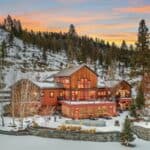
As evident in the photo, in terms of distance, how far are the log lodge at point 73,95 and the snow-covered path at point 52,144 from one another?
11.2 meters

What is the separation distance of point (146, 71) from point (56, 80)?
17.0 meters

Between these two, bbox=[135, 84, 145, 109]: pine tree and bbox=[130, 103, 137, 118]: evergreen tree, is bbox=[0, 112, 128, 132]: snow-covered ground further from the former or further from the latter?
bbox=[135, 84, 145, 109]: pine tree

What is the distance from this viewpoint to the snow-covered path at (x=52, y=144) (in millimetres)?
40156

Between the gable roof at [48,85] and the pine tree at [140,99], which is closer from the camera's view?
the pine tree at [140,99]

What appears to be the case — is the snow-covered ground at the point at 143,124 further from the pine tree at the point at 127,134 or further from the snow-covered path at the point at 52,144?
the pine tree at the point at 127,134

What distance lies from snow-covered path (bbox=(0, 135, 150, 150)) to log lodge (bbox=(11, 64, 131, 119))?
1115 cm

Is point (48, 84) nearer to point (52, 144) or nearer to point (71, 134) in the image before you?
point (71, 134)

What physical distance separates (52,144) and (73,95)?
22.6 meters

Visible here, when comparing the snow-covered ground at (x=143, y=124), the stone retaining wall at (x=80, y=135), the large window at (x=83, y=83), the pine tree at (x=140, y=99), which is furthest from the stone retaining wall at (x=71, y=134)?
the large window at (x=83, y=83)

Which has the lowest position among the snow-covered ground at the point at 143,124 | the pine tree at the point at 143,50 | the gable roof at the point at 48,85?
the snow-covered ground at the point at 143,124

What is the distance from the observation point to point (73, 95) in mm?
64000

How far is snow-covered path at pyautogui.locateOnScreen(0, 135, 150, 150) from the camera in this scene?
40.2 meters

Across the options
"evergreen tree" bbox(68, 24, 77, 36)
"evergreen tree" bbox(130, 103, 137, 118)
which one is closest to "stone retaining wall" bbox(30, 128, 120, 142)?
"evergreen tree" bbox(130, 103, 137, 118)

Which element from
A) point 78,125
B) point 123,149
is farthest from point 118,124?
point 123,149
